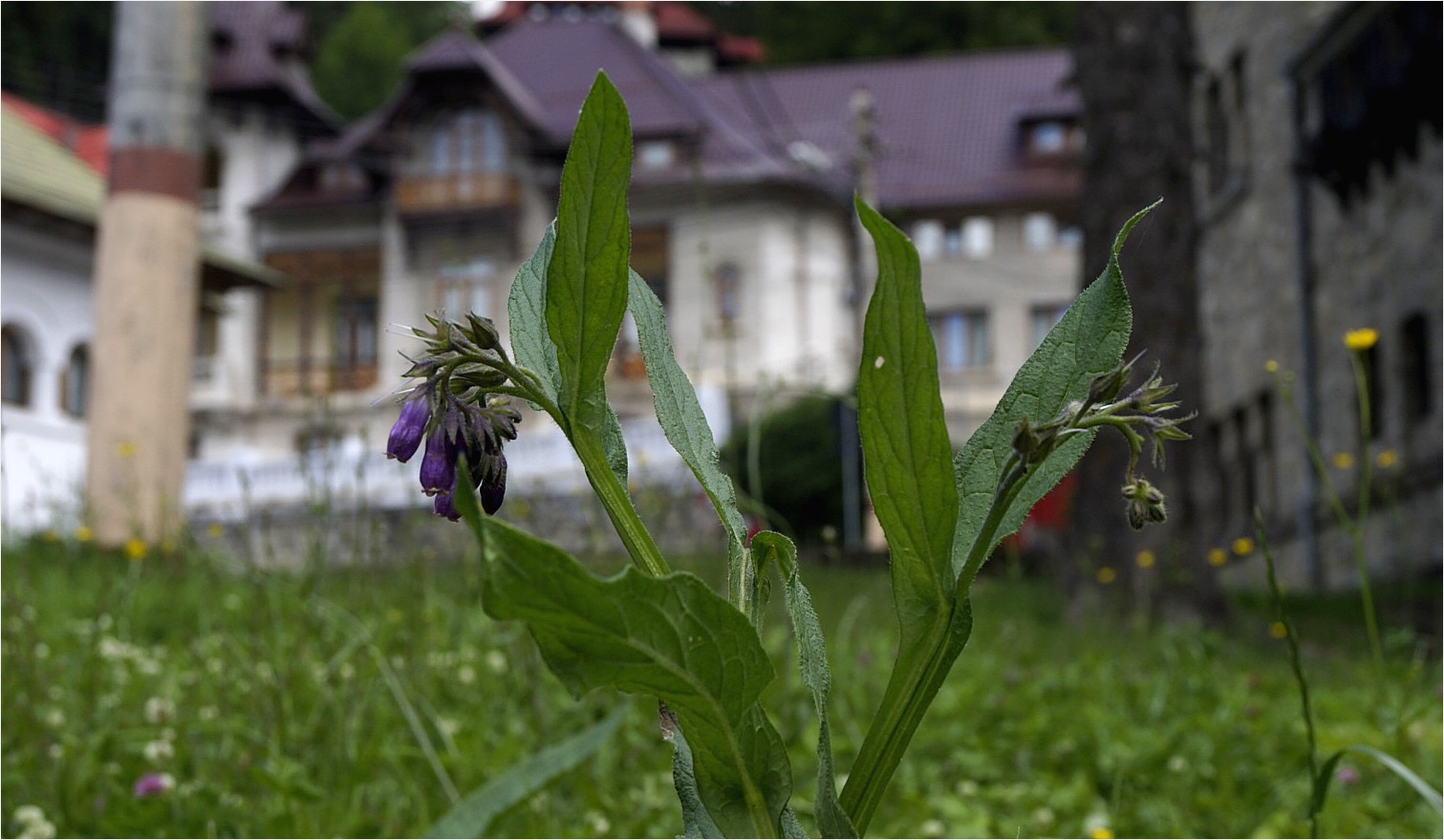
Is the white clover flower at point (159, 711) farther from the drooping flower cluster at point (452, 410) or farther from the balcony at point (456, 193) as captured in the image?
the balcony at point (456, 193)

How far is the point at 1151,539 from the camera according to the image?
23.9ft

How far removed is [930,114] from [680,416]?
99.4 ft

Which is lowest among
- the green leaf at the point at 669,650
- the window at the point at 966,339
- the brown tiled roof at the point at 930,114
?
the green leaf at the point at 669,650

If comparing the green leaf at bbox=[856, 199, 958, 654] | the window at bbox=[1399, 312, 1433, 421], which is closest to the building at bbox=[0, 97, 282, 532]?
the green leaf at bbox=[856, 199, 958, 654]

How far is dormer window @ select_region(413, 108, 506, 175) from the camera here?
27.1m

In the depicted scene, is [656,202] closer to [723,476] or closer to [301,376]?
[301,376]

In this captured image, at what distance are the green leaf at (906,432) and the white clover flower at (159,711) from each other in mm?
2457

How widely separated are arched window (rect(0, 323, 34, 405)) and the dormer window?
16.8m

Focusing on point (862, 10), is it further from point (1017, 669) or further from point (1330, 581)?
point (1017, 669)

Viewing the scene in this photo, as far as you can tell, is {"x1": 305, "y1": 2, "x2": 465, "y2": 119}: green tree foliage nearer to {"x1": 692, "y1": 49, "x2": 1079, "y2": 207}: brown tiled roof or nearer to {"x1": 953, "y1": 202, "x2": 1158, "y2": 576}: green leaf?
{"x1": 692, "y1": 49, "x2": 1079, "y2": 207}: brown tiled roof

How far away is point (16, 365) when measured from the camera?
31.4ft

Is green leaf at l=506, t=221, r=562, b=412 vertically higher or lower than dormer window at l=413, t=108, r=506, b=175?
lower

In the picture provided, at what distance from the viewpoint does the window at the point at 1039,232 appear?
28.4m

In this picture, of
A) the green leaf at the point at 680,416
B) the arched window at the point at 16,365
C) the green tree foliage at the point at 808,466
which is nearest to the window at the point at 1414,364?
the green tree foliage at the point at 808,466
